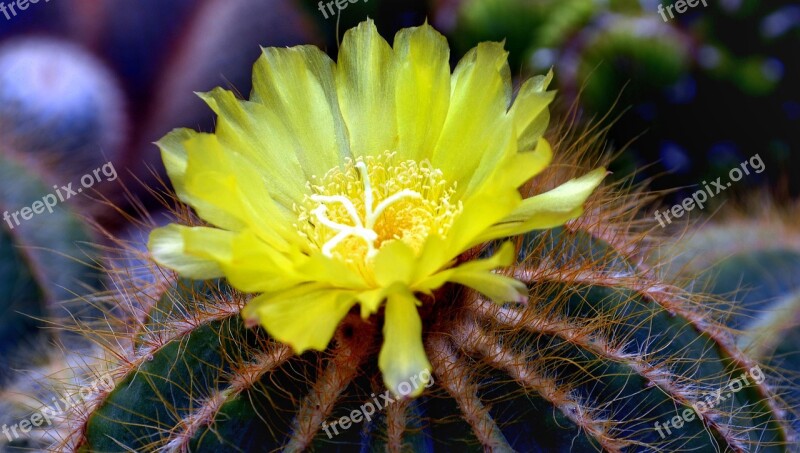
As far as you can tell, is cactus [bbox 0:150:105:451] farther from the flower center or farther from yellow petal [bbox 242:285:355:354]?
yellow petal [bbox 242:285:355:354]

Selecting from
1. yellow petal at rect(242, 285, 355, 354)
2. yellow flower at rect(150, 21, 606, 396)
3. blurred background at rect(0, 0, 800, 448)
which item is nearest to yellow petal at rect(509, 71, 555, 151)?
yellow flower at rect(150, 21, 606, 396)

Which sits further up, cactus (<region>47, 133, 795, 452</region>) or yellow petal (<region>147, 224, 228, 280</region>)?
yellow petal (<region>147, 224, 228, 280</region>)

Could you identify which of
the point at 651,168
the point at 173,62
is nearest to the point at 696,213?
the point at 651,168

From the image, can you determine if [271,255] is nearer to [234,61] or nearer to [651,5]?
[651,5]

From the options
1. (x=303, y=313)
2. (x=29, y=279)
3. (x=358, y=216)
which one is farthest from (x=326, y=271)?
(x=29, y=279)

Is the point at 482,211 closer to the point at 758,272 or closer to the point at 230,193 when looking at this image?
the point at 230,193

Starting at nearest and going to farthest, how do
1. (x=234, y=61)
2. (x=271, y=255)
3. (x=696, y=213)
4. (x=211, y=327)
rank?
(x=271, y=255) < (x=211, y=327) < (x=696, y=213) < (x=234, y=61)
